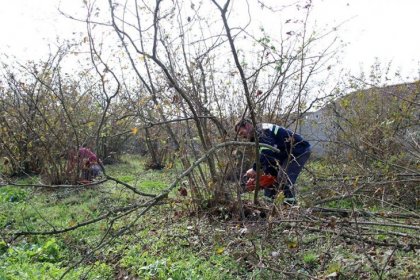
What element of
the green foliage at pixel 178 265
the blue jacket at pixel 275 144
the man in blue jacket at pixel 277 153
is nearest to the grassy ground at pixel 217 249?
the green foliage at pixel 178 265

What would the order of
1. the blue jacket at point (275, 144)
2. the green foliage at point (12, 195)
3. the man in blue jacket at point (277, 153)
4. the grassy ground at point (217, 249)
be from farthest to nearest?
the green foliage at point (12, 195) → the blue jacket at point (275, 144) → the man in blue jacket at point (277, 153) → the grassy ground at point (217, 249)

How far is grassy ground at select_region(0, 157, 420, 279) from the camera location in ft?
10.9

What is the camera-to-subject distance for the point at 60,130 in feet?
30.5

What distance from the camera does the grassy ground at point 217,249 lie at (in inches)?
130

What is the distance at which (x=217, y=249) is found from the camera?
12.8 ft

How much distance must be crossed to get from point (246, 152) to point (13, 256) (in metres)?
A: 2.69

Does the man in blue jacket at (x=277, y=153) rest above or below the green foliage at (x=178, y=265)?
above

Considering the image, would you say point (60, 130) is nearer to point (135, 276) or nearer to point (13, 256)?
point (13, 256)

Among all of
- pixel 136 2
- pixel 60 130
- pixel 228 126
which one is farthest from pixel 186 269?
pixel 60 130

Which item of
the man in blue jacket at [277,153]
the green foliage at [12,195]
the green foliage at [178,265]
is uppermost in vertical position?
the man in blue jacket at [277,153]

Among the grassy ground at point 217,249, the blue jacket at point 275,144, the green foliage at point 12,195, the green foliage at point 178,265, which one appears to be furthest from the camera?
the green foliage at point 12,195

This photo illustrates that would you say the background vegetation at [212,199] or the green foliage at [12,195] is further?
the green foliage at [12,195]

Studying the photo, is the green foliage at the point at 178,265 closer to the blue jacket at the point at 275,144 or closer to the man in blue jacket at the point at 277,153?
the man in blue jacket at the point at 277,153

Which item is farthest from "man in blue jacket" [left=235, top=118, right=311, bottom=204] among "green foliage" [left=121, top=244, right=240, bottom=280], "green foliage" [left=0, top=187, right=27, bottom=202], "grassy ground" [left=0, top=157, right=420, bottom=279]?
"green foliage" [left=0, top=187, right=27, bottom=202]
